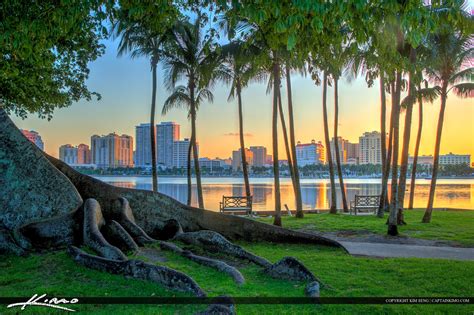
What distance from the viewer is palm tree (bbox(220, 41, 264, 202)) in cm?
1692

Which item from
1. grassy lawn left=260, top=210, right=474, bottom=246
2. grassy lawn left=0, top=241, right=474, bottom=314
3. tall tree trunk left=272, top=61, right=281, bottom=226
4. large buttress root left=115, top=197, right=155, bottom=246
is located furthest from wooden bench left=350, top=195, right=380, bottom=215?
large buttress root left=115, top=197, right=155, bottom=246

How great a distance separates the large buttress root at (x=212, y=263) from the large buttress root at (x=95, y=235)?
3.93ft

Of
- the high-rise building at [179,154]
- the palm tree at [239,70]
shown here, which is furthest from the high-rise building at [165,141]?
the palm tree at [239,70]

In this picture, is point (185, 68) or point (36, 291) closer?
point (36, 291)

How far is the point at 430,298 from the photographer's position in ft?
18.3

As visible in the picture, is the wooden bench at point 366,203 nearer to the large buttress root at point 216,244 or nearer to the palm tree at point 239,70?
the palm tree at point 239,70

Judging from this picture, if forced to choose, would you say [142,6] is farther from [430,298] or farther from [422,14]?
[430,298]

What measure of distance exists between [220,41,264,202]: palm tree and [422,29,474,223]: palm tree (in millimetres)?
7219

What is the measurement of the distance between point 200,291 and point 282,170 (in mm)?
152465

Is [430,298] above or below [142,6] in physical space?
below

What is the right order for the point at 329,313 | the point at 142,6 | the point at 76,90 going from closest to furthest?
the point at 329,313
the point at 142,6
the point at 76,90

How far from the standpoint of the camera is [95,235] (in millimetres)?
7035

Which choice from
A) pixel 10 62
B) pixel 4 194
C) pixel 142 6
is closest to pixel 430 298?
pixel 142 6

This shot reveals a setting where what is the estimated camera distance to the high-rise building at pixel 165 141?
107831 mm
